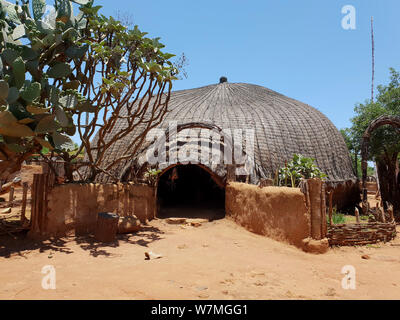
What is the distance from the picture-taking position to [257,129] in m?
10.4

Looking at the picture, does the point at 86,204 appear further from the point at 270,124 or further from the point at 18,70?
the point at 270,124

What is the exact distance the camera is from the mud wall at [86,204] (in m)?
5.95

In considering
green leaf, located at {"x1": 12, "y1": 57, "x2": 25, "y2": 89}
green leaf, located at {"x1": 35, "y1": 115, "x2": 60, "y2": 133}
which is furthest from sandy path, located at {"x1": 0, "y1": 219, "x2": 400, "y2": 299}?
green leaf, located at {"x1": 12, "y1": 57, "x2": 25, "y2": 89}

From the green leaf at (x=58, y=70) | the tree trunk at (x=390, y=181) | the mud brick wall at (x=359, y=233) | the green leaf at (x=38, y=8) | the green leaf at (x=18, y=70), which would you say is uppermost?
the green leaf at (x=38, y=8)

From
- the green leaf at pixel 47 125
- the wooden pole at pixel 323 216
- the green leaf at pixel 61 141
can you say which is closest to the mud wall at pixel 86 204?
the green leaf at pixel 61 141

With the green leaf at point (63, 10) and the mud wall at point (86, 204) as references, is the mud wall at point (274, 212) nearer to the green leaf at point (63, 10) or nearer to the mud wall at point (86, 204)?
the mud wall at point (86, 204)

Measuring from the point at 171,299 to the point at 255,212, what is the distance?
402cm

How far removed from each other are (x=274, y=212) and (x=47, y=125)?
486 centimetres

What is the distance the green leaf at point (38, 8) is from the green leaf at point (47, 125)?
2.07 m

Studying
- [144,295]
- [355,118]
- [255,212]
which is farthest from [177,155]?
[355,118]

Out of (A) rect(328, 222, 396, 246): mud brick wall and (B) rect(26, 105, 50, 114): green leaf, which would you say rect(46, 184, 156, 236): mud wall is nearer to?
(B) rect(26, 105, 50, 114): green leaf

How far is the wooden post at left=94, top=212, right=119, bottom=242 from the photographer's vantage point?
5949 mm

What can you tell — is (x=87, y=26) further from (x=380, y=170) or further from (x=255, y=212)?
(x=380, y=170)

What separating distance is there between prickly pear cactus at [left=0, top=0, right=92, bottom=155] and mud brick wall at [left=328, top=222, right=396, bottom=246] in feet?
18.7
